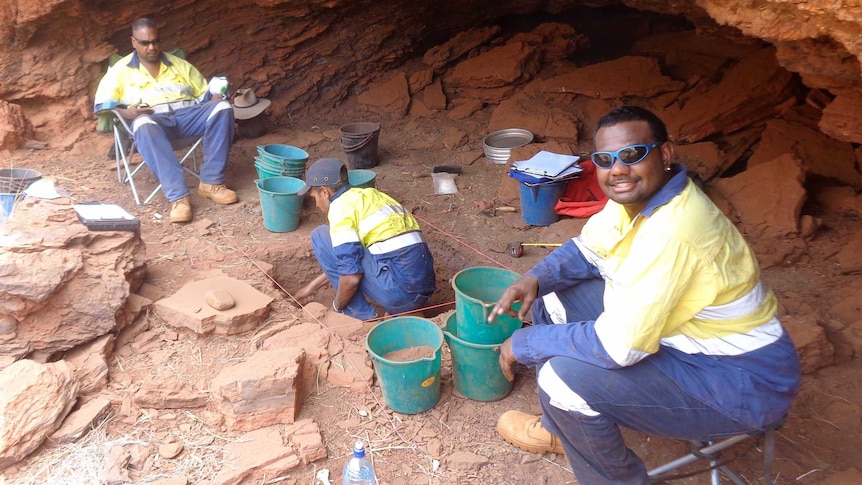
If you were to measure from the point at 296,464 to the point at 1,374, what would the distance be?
5.04 feet

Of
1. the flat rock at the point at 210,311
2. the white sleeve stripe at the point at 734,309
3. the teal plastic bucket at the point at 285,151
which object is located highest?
the white sleeve stripe at the point at 734,309

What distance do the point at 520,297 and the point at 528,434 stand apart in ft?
2.18

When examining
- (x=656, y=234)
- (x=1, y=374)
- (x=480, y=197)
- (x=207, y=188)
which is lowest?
(x=480, y=197)

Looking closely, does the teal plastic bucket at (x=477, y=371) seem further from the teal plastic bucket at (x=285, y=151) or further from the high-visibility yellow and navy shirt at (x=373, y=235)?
the teal plastic bucket at (x=285, y=151)

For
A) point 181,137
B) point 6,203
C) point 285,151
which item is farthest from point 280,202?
point 6,203

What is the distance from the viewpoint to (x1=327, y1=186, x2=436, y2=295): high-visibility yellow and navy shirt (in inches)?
164

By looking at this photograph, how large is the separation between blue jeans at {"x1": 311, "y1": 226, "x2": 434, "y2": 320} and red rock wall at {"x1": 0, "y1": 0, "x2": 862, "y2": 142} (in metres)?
2.55

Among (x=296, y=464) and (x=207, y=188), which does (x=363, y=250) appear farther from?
(x=207, y=188)

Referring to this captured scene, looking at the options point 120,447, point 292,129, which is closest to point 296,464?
point 120,447

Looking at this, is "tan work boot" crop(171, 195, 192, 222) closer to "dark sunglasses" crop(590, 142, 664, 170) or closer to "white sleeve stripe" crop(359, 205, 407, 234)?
"white sleeve stripe" crop(359, 205, 407, 234)

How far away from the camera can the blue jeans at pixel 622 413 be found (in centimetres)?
232

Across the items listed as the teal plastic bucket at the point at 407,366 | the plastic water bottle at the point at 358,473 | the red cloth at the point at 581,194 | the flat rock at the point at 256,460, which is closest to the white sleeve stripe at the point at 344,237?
the teal plastic bucket at the point at 407,366

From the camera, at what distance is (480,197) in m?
6.44

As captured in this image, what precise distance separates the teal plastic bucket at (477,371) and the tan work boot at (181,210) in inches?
121
